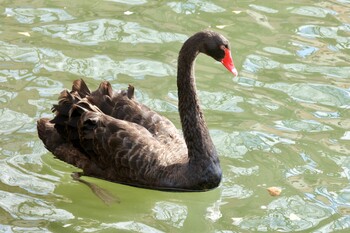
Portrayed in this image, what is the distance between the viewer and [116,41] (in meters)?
9.23

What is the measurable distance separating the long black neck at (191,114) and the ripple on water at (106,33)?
2288 millimetres

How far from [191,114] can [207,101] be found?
42.5 inches

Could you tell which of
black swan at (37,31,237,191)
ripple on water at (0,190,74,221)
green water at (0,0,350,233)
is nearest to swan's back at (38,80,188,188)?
black swan at (37,31,237,191)

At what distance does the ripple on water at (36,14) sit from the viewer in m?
9.62

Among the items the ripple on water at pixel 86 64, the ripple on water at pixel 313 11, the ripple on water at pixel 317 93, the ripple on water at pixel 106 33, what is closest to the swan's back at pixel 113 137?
the ripple on water at pixel 86 64

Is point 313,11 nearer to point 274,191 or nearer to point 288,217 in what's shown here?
point 274,191

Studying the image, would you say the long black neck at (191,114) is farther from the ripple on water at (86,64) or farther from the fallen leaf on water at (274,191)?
the ripple on water at (86,64)

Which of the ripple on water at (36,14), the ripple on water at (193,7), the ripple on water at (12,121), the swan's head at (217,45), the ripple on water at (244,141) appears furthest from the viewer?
the ripple on water at (193,7)

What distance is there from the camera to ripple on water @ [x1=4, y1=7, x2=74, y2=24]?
9.62 m

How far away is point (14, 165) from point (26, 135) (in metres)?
0.50

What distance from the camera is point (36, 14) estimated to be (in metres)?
9.73

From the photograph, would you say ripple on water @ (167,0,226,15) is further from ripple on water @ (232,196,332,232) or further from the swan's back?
ripple on water @ (232,196,332,232)

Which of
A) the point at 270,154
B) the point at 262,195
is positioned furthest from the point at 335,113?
the point at 262,195

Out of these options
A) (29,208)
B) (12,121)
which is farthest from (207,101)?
(29,208)
